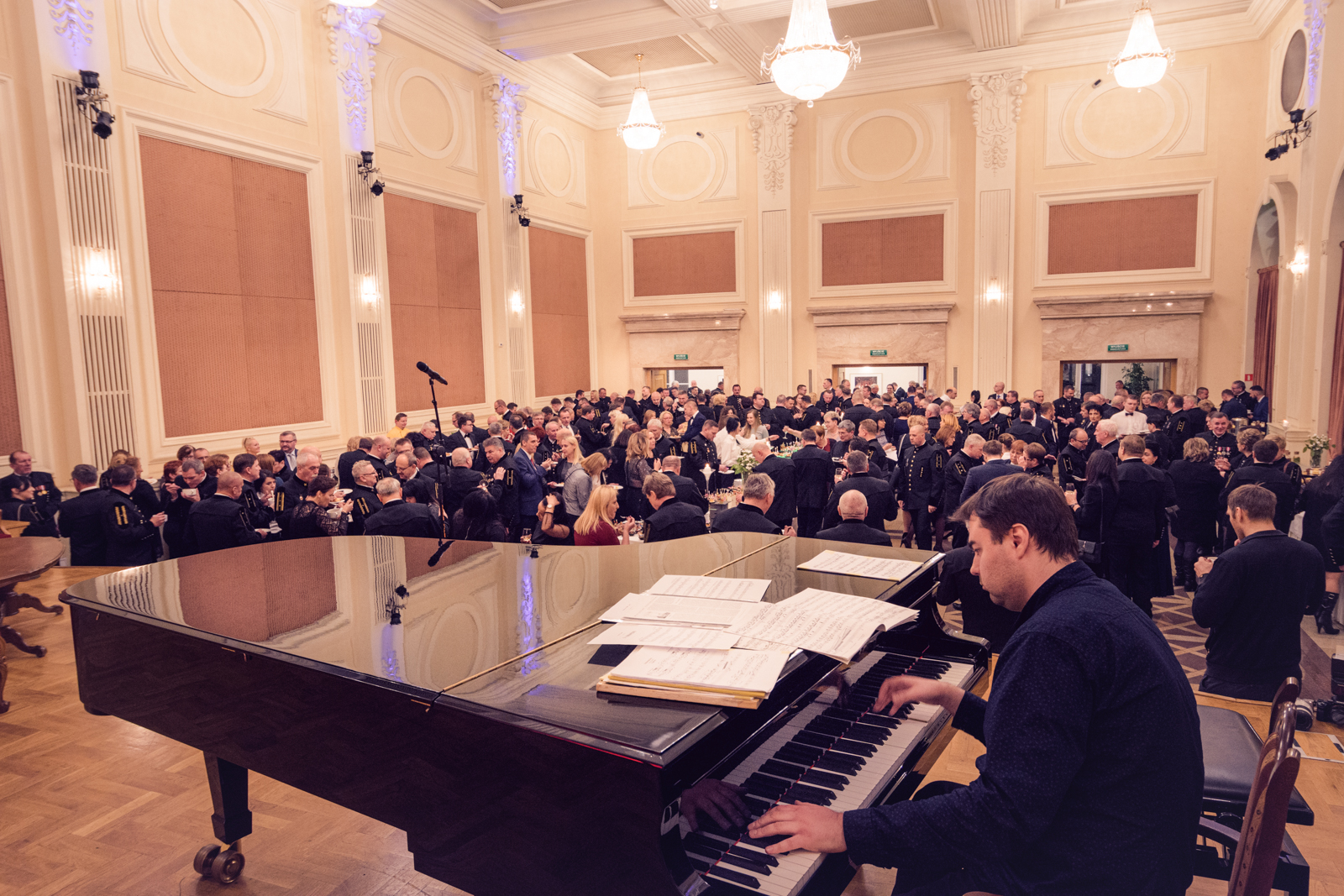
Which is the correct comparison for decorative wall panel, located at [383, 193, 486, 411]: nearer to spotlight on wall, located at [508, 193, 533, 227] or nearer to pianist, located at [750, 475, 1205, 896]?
spotlight on wall, located at [508, 193, 533, 227]

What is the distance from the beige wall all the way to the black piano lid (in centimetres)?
717

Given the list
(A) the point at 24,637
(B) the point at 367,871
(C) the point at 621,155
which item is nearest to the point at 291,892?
(B) the point at 367,871

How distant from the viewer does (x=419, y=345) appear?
1402cm

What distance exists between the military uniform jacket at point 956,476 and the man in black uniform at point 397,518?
174 inches

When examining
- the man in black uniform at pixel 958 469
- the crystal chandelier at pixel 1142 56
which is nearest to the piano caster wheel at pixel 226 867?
the man in black uniform at pixel 958 469

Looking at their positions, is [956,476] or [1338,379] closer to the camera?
[956,476]

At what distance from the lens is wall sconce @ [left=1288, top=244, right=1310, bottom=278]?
1118cm

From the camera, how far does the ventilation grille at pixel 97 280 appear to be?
880 cm

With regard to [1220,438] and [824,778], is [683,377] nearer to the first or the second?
[1220,438]

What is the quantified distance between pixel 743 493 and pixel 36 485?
7084 mm

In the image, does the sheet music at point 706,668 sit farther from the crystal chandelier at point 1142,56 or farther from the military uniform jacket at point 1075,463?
the crystal chandelier at point 1142,56

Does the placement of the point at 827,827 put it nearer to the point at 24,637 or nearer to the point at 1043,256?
the point at 24,637

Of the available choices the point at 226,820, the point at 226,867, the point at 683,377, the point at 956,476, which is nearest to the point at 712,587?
the point at 226,820

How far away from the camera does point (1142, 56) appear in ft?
34.6
